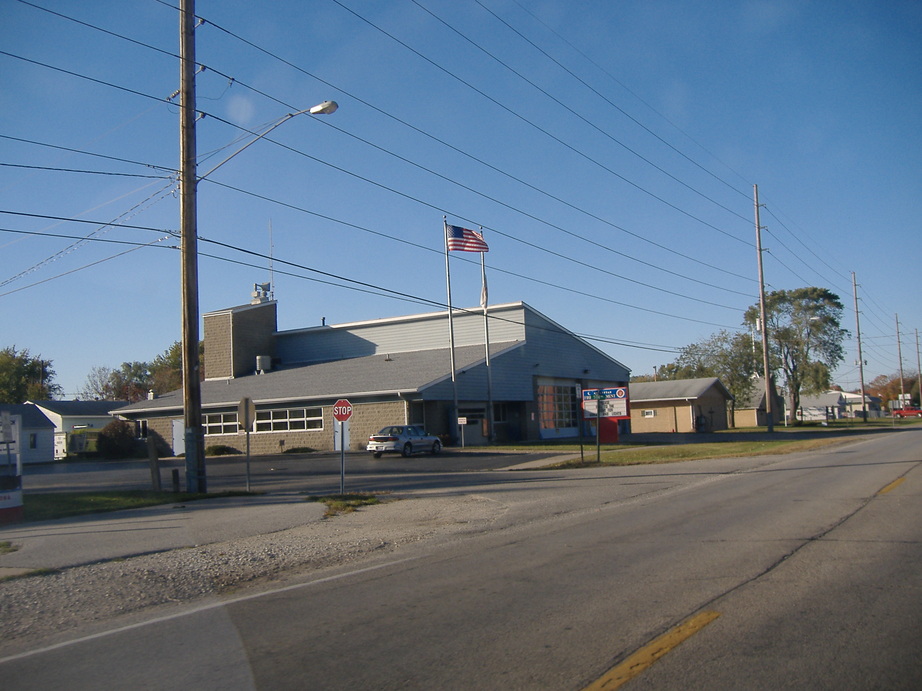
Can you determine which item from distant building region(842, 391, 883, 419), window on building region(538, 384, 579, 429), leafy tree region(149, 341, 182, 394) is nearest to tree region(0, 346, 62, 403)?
leafy tree region(149, 341, 182, 394)

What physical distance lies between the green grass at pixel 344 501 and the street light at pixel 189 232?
Result: 343 cm

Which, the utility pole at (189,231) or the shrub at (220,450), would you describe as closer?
the utility pole at (189,231)

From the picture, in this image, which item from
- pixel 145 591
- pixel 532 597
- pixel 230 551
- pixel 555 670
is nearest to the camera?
pixel 555 670

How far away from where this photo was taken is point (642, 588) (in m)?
7.64

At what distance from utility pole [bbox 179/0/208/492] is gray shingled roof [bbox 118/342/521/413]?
19.2 m

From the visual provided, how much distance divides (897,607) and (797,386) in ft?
244

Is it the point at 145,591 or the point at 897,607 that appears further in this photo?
the point at 145,591

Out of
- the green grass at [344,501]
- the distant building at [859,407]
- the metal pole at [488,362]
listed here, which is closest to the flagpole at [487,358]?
the metal pole at [488,362]

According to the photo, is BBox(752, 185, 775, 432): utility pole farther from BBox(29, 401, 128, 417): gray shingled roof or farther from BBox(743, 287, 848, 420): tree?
BBox(29, 401, 128, 417): gray shingled roof

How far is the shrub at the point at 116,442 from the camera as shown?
48062 mm

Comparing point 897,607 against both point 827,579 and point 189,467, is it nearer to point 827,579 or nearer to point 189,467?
point 827,579

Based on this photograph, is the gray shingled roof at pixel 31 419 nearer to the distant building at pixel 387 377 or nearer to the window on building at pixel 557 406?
the distant building at pixel 387 377

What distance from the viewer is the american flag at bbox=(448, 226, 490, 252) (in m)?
37.0

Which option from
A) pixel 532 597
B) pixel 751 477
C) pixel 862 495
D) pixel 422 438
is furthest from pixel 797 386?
pixel 532 597
